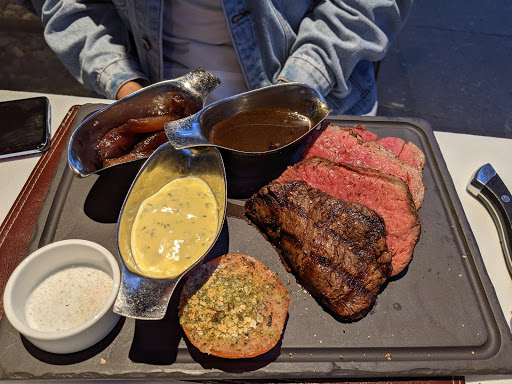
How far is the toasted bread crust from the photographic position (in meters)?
1.80

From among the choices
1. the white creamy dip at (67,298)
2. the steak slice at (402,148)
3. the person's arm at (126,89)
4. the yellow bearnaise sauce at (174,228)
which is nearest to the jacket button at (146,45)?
the person's arm at (126,89)

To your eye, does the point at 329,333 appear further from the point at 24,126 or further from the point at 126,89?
the point at 24,126

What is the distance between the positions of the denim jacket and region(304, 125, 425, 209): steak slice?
603mm

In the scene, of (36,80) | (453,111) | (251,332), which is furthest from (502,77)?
(36,80)

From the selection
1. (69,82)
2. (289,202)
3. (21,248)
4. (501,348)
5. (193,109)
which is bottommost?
(69,82)

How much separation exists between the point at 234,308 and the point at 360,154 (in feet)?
4.33

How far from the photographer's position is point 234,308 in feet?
6.19

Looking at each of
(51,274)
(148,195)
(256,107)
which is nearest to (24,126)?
(148,195)

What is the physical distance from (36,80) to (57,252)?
15.6 ft

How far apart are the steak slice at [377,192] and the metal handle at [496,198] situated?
2.22ft

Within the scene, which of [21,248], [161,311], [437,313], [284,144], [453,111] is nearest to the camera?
[161,311]

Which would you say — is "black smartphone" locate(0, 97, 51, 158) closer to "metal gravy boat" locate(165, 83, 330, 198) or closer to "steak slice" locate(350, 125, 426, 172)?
"metal gravy boat" locate(165, 83, 330, 198)

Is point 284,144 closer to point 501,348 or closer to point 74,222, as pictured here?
point 74,222

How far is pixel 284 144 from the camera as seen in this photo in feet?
8.34
